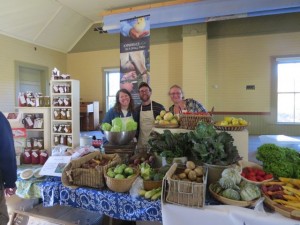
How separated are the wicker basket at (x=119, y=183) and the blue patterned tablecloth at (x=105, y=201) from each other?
0.03 m

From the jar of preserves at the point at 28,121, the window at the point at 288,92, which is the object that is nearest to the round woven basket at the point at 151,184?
the jar of preserves at the point at 28,121

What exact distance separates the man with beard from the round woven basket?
37.2 inches

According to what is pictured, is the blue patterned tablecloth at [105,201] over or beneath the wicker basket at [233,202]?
beneath

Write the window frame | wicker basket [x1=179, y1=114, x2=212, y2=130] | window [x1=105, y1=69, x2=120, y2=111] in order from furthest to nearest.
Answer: window [x1=105, y1=69, x2=120, y2=111]
the window frame
wicker basket [x1=179, y1=114, x2=212, y2=130]

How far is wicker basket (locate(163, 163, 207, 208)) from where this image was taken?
4.29 feet

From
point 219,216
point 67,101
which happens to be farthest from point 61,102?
→ point 219,216

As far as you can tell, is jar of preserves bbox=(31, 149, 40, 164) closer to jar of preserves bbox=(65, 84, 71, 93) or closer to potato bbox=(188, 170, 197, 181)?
jar of preserves bbox=(65, 84, 71, 93)

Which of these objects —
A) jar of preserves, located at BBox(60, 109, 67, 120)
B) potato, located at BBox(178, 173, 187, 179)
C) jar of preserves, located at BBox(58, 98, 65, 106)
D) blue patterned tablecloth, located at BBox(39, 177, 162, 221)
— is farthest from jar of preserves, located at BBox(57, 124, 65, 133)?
potato, located at BBox(178, 173, 187, 179)

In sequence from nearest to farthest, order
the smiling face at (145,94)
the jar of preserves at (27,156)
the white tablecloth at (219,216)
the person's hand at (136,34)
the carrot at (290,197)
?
the white tablecloth at (219,216) → the carrot at (290,197) → the smiling face at (145,94) → the jar of preserves at (27,156) → the person's hand at (136,34)

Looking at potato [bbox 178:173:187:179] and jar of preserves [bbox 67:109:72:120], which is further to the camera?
jar of preserves [bbox 67:109:72:120]

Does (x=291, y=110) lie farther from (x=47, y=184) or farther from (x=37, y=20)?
(x=37, y=20)

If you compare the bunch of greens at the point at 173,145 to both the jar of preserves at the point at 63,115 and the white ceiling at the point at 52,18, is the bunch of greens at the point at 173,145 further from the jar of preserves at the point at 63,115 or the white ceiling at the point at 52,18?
the white ceiling at the point at 52,18

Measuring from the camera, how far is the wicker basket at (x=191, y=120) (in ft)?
6.49

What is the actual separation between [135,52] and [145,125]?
2.06 m
